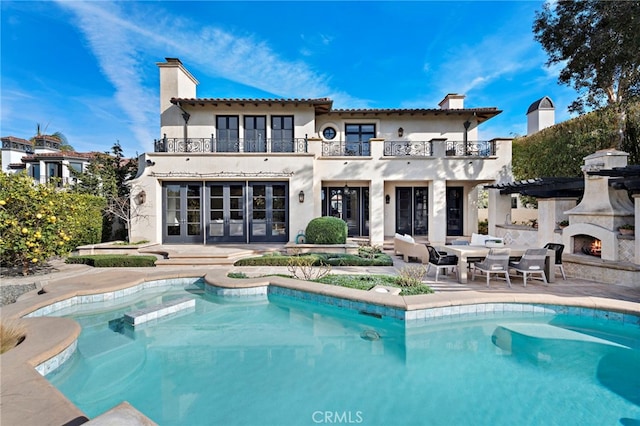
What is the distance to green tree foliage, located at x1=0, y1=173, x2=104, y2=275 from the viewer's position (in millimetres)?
8289

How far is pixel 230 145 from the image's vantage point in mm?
15555

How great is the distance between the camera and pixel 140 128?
20.6 meters

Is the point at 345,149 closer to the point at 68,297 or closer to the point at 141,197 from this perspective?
the point at 141,197

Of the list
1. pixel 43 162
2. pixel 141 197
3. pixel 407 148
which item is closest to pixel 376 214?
pixel 407 148

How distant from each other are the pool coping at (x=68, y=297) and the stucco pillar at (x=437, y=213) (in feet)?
25.1

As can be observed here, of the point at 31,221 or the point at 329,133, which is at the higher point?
the point at 329,133

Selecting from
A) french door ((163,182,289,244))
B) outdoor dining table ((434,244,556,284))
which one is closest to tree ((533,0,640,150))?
outdoor dining table ((434,244,556,284))

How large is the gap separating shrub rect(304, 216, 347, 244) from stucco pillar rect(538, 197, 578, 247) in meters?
7.43

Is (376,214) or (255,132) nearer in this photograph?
(376,214)

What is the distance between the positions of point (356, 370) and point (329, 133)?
45.3 ft

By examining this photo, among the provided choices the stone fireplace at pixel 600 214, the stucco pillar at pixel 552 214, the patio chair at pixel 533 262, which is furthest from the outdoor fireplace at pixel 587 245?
the patio chair at pixel 533 262

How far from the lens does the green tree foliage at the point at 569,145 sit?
12.1m

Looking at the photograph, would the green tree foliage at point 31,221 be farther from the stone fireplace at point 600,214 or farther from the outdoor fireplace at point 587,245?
the outdoor fireplace at point 587,245

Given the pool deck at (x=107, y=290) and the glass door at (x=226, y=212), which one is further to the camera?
the glass door at (x=226, y=212)
